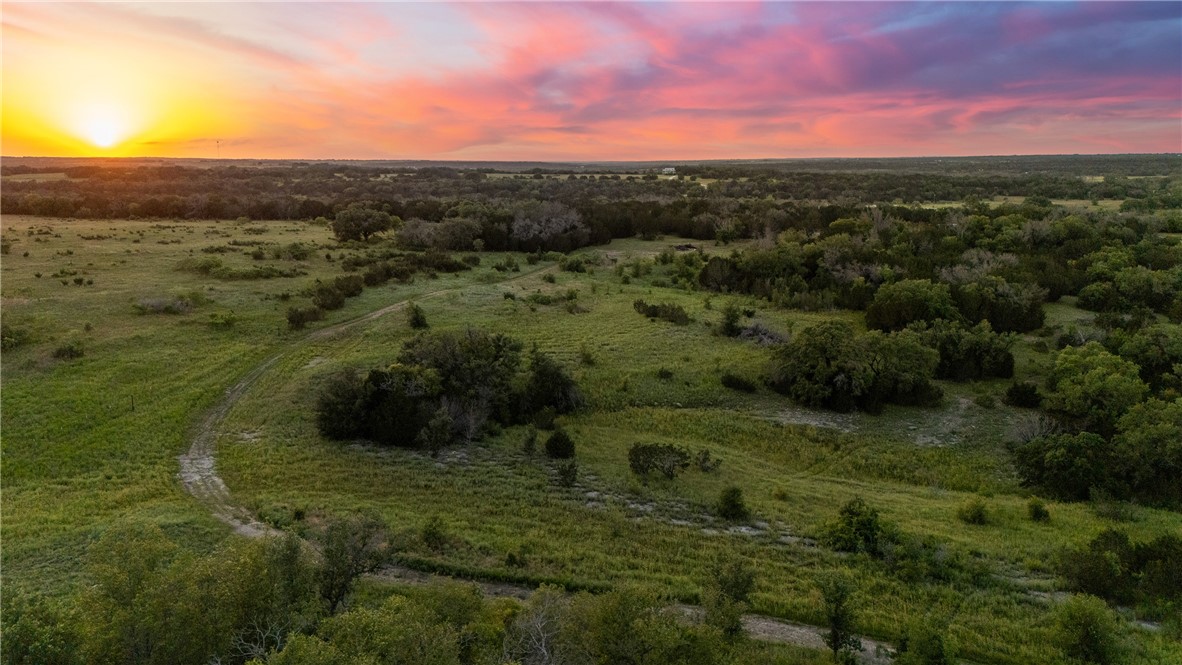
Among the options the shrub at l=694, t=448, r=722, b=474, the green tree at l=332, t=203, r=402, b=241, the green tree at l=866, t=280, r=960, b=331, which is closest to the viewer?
the shrub at l=694, t=448, r=722, b=474

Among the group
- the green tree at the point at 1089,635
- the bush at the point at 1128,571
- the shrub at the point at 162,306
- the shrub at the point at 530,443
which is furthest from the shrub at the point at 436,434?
the shrub at the point at 162,306

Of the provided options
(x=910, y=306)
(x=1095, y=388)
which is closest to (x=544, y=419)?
(x=1095, y=388)

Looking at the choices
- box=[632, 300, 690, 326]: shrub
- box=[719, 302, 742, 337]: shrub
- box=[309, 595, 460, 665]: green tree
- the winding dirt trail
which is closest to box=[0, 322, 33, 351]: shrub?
the winding dirt trail

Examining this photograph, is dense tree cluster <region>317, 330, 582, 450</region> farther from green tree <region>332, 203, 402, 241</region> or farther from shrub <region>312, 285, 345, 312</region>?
green tree <region>332, 203, 402, 241</region>

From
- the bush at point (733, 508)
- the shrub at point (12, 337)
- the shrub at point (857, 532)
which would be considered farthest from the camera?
the shrub at point (12, 337)

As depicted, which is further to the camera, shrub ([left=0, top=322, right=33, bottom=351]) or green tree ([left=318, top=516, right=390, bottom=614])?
shrub ([left=0, top=322, right=33, bottom=351])

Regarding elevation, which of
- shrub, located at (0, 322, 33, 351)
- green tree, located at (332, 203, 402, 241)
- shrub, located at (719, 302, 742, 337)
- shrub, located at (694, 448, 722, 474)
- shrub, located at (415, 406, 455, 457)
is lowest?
shrub, located at (694, 448, 722, 474)

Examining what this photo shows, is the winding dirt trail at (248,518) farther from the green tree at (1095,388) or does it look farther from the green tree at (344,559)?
the green tree at (1095,388)
